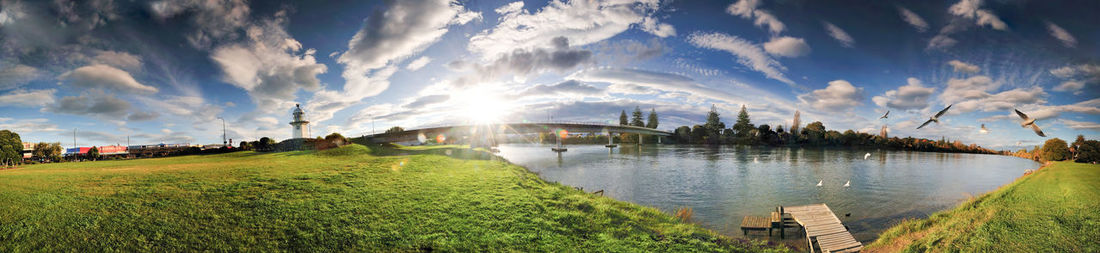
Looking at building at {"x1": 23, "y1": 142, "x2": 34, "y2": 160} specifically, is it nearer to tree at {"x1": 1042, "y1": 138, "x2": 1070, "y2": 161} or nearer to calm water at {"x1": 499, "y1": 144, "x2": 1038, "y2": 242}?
calm water at {"x1": 499, "y1": 144, "x2": 1038, "y2": 242}

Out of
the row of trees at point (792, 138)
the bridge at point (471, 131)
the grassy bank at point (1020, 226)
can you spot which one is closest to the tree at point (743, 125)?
the row of trees at point (792, 138)

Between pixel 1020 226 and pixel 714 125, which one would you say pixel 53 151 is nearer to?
pixel 1020 226

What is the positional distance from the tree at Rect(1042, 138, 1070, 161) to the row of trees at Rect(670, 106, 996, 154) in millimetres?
76722

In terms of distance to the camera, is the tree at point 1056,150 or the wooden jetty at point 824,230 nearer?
the wooden jetty at point 824,230

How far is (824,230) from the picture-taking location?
522 inches

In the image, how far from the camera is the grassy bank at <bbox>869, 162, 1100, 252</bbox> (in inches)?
401

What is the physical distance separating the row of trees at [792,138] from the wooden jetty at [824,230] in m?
111

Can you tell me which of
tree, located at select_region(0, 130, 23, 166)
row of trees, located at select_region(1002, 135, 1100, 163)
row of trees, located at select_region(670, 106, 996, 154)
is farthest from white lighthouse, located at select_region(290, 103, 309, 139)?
row of trees, located at select_region(670, 106, 996, 154)

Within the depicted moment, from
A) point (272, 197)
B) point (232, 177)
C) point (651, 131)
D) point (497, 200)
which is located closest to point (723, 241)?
point (497, 200)

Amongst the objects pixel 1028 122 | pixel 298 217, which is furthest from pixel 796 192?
pixel 298 217

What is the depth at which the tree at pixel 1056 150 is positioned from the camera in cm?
3026

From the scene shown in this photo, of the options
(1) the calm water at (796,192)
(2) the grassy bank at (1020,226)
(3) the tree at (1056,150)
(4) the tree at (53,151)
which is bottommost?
(1) the calm water at (796,192)

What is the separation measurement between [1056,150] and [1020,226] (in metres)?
35.0

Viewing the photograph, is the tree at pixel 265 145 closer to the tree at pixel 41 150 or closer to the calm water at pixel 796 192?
the tree at pixel 41 150
